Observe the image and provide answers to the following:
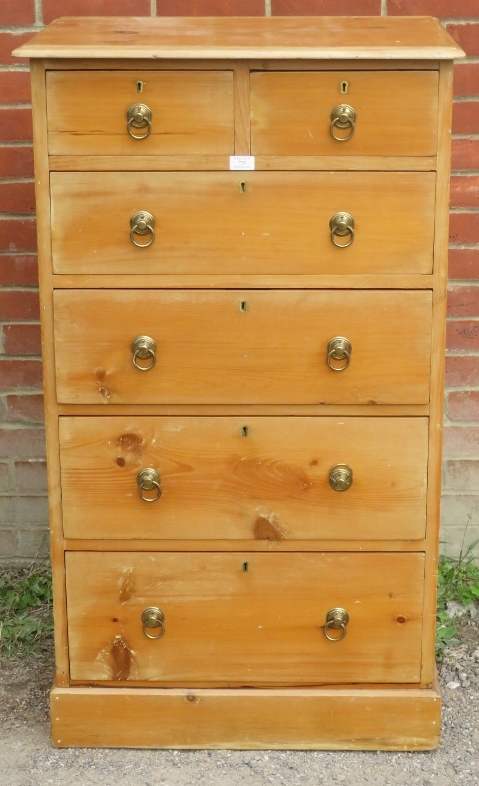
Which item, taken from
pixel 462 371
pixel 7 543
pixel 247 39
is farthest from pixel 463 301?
pixel 7 543

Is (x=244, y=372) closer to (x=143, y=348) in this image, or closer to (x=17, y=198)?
(x=143, y=348)

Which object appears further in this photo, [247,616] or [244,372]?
[247,616]

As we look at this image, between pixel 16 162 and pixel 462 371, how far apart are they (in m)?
1.41

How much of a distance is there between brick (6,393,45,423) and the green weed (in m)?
0.47

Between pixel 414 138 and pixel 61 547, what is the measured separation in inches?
46.3

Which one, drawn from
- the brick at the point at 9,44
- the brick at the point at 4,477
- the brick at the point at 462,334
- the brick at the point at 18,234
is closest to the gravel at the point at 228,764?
the brick at the point at 4,477

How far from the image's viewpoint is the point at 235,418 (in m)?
2.13

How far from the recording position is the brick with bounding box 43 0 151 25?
2.61 m

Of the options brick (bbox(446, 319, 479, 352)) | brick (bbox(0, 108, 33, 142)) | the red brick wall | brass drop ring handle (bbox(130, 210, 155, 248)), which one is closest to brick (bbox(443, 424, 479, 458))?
the red brick wall

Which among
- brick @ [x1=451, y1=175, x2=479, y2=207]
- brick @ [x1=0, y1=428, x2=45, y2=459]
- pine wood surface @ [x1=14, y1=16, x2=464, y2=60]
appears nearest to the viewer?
pine wood surface @ [x1=14, y1=16, x2=464, y2=60]

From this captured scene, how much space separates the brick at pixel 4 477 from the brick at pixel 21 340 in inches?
13.8

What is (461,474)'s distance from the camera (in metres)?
2.92

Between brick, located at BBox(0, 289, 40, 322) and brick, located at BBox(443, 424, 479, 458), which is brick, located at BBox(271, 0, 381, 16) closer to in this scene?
brick, located at BBox(0, 289, 40, 322)

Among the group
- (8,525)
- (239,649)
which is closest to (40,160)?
(239,649)
